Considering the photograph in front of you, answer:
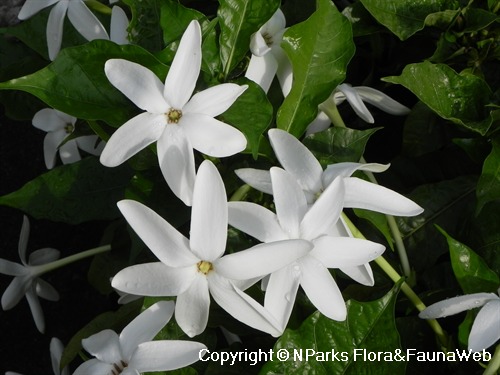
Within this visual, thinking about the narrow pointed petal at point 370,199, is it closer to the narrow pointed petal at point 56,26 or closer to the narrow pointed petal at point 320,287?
the narrow pointed petal at point 320,287

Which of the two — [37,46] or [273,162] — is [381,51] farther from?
[37,46]

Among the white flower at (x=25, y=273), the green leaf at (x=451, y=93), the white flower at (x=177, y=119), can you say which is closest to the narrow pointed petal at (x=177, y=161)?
the white flower at (x=177, y=119)

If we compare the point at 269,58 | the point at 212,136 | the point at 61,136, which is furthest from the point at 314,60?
the point at 61,136

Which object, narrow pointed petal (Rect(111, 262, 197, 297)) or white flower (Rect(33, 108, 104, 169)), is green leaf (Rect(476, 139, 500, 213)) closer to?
narrow pointed petal (Rect(111, 262, 197, 297))

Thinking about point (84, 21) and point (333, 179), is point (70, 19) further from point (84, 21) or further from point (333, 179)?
point (333, 179)

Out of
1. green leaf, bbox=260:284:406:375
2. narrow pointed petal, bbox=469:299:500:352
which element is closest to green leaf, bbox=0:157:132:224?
green leaf, bbox=260:284:406:375

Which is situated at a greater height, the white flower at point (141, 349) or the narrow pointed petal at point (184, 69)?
the narrow pointed petal at point (184, 69)
